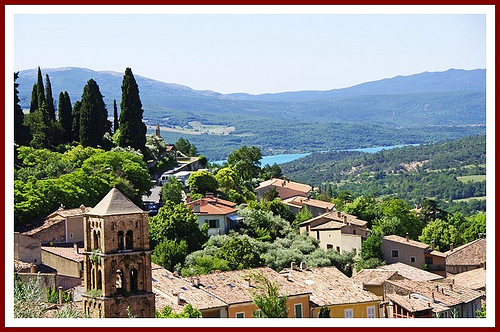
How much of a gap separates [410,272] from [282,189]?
Answer: 19.7 m

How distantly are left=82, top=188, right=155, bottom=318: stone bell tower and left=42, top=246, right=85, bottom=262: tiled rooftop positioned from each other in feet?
24.7

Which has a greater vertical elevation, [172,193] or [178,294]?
[172,193]

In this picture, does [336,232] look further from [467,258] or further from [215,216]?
[467,258]

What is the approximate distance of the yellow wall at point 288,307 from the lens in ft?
94.0

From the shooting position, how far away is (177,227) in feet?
132

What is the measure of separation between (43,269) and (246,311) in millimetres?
7496

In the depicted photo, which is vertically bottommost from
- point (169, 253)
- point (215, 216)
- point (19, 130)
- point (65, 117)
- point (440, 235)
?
point (440, 235)

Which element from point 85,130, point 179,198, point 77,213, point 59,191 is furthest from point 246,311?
point 85,130

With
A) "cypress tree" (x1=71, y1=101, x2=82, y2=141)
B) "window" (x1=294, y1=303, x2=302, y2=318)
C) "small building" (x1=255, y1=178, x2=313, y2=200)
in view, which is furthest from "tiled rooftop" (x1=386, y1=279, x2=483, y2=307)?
"cypress tree" (x1=71, y1=101, x2=82, y2=141)

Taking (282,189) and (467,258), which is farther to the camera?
(282,189)

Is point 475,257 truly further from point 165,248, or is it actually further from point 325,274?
point 165,248

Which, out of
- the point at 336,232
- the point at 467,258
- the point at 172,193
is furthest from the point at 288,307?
the point at 467,258

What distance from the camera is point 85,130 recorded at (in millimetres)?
52000

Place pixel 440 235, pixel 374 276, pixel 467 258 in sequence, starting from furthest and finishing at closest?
pixel 440 235
pixel 467 258
pixel 374 276
